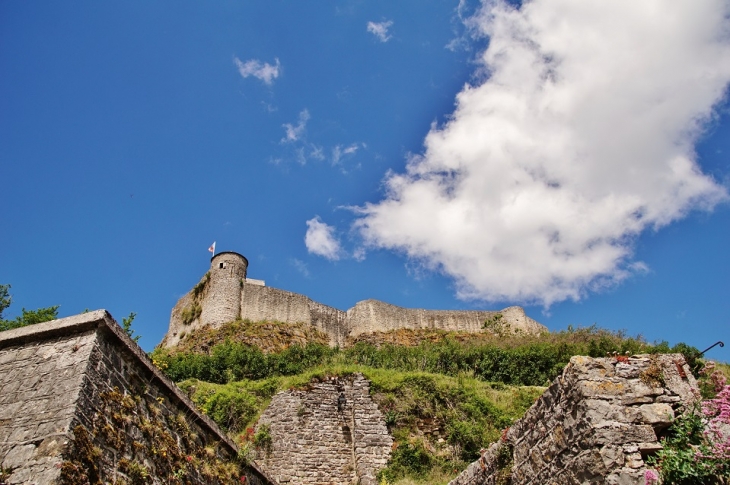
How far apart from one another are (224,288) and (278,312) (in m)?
3.79

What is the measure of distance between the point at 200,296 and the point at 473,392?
23235 mm

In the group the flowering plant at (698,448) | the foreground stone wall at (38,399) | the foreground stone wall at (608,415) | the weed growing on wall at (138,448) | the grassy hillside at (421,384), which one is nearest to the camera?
the flowering plant at (698,448)

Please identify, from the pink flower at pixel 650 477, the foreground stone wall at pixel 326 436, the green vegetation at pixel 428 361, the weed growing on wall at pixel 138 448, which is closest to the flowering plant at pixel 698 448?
the pink flower at pixel 650 477

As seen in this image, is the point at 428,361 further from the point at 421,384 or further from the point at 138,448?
the point at 138,448

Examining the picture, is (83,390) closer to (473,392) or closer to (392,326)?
(473,392)

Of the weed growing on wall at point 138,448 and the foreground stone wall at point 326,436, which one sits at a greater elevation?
the foreground stone wall at point 326,436

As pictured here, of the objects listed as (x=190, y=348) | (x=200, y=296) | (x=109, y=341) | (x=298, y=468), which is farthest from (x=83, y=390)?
(x=200, y=296)

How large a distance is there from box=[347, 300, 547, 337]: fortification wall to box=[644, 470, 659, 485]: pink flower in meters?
34.8

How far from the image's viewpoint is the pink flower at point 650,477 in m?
4.23

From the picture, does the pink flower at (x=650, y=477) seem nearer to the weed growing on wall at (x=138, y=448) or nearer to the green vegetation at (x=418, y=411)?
the weed growing on wall at (x=138, y=448)

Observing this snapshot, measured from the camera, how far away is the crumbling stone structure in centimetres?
469

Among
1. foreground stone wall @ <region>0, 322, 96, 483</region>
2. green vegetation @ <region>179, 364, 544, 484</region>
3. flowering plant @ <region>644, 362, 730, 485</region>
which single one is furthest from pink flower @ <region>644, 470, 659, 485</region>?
green vegetation @ <region>179, 364, 544, 484</region>

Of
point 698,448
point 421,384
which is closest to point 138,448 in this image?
point 698,448

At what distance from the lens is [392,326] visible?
1561 inches
